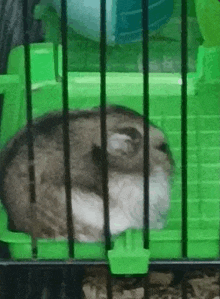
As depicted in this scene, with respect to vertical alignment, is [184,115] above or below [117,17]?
below

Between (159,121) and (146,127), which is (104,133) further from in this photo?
(159,121)

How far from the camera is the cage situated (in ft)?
3.21

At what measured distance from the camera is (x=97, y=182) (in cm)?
105

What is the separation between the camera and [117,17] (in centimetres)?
109

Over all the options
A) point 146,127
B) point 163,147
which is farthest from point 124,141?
point 146,127

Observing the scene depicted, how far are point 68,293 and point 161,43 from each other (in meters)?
0.56

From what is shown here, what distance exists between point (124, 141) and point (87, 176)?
10cm

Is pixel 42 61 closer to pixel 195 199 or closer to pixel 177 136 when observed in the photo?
pixel 177 136

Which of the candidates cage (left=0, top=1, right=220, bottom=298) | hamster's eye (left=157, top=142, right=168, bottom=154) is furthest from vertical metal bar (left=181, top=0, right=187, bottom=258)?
hamster's eye (left=157, top=142, right=168, bottom=154)

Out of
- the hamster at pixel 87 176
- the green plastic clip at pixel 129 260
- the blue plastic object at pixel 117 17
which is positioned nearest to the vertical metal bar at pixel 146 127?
the green plastic clip at pixel 129 260

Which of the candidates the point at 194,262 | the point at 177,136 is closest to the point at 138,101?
the point at 177,136

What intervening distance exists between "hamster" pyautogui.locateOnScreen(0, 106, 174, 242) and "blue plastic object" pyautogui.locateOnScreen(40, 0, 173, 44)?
0.15 m

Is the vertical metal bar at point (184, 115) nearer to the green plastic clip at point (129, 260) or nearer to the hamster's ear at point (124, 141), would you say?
the green plastic clip at point (129, 260)

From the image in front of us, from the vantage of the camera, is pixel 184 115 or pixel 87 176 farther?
pixel 87 176
